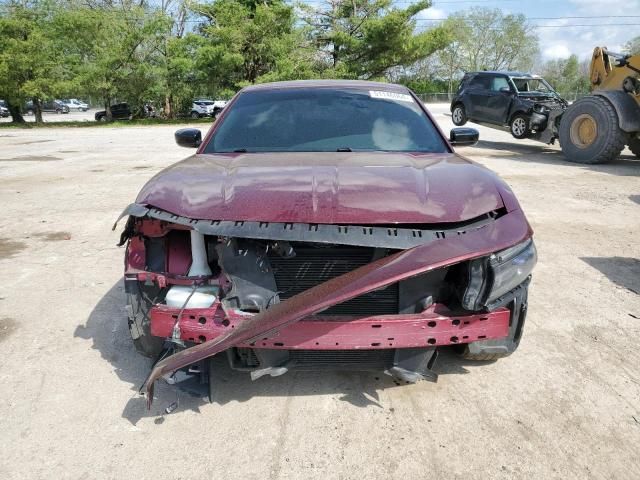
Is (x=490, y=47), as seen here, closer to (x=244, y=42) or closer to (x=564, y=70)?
(x=564, y=70)

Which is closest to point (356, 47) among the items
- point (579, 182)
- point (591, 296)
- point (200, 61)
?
point (200, 61)

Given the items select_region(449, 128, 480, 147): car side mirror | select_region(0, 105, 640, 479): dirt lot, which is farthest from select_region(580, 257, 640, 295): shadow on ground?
select_region(449, 128, 480, 147): car side mirror

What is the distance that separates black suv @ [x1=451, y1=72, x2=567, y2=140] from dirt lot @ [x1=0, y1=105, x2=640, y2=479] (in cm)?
906

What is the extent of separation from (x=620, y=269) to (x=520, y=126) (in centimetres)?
926

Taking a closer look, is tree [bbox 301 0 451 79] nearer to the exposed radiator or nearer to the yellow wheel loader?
the yellow wheel loader

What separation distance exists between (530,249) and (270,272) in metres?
1.20

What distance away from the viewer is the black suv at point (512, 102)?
12359mm

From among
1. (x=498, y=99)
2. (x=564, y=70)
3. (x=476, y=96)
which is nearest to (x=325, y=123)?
(x=498, y=99)

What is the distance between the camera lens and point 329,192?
2.23 meters

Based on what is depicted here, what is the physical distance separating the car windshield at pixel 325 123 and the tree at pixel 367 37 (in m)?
26.6

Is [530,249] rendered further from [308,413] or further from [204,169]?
[204,169]

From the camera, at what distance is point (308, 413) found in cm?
244

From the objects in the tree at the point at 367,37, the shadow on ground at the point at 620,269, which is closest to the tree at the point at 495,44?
the tree at the point at 367,37

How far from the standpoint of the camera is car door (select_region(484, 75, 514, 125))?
Answer: 43.5 feet
